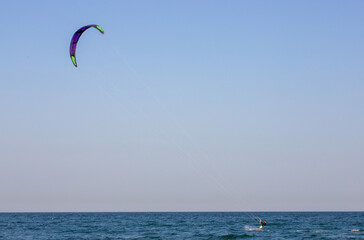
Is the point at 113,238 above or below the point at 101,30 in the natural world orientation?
below

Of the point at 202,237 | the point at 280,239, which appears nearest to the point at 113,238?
the point at 202,237

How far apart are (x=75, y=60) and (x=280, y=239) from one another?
68.0 feet

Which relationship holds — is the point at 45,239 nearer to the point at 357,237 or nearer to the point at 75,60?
the point at 75,60

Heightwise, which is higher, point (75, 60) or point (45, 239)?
point (75, 60)

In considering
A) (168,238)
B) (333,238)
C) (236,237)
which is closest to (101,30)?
(168,238)

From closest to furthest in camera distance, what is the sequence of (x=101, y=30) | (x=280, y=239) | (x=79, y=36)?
1. (x=101, y=30)
2. (x=79, y=36)
3. (x=280, y=239)

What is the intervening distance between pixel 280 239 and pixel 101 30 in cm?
2135

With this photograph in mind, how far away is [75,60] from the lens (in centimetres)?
2414

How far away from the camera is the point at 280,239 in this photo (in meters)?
35.2

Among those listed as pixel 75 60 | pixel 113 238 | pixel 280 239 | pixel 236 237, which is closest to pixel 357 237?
pixel 280 239

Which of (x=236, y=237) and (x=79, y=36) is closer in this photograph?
(x=79, y=36)

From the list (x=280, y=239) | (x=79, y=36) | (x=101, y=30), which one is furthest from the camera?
(x=280, y=239)

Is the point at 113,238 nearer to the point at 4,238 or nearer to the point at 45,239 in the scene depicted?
the point at 45,239

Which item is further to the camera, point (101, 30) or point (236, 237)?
point (236, 237)
